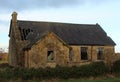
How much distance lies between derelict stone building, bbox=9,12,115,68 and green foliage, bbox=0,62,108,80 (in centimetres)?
685

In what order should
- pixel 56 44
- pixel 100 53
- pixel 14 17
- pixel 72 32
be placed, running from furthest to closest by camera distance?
pixel 72 32 < pixel 100 53 < pixel 14 17 < pixel 56 44

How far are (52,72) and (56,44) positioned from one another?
917cm

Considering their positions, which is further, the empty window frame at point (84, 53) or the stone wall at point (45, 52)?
the empty window frame at point (84, 53)

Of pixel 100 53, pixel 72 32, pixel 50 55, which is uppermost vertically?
pixel 72 32

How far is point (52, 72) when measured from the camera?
40.0 m

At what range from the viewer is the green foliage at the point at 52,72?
3850 centimetres

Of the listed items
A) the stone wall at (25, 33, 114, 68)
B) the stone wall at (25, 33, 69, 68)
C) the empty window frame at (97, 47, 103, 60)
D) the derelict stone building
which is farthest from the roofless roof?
the stone wall at (25, 33, 69, 68)

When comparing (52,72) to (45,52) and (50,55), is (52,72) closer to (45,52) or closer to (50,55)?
(45,52)

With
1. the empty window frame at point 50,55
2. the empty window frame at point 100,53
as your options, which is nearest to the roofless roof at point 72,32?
the empty window frame at point 100,53

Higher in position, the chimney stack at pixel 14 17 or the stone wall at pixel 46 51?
the chimney stack at pixel 14 17

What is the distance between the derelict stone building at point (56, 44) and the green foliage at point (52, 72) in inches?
270

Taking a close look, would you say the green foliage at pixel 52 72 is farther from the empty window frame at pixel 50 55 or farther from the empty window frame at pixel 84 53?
the empty window frame at pixel 84 53

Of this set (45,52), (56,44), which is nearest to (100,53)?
(56,44)

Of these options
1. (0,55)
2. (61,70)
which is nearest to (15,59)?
(61,70)
